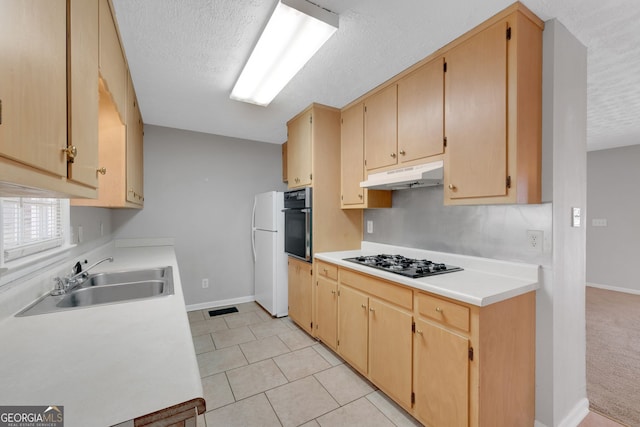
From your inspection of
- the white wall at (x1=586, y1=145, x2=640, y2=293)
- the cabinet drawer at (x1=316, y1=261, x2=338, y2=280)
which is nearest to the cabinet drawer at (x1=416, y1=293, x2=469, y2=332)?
the cabinet drawer at (x1=316, y1=261, x2=338, y2=280)

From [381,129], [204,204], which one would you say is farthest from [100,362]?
[204,204]

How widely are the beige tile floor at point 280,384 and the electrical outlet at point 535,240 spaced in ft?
4.33

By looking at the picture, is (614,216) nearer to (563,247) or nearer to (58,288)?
(563,247)

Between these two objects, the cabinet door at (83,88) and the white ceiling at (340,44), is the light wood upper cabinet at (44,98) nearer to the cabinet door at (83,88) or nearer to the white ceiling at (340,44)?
the cabinet door at (83,88)

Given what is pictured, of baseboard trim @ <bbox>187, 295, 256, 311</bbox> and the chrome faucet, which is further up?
the chrome faucet

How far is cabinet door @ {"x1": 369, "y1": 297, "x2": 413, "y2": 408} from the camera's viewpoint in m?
Result: 1.72

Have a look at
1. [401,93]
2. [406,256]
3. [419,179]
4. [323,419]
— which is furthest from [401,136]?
[323,419]

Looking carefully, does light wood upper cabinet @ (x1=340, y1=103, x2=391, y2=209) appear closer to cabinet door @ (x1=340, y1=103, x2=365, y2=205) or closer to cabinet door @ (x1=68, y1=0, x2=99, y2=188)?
cabinet door @ (x1=340, y1=103, x2=365, y2=205)

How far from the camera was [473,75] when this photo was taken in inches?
65.0

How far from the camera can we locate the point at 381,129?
7.75 feet

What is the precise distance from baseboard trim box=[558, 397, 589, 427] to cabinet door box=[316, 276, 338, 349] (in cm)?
157

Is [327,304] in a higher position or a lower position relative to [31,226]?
lower

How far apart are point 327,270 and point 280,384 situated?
0.99m

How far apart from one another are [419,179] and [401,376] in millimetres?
1302
